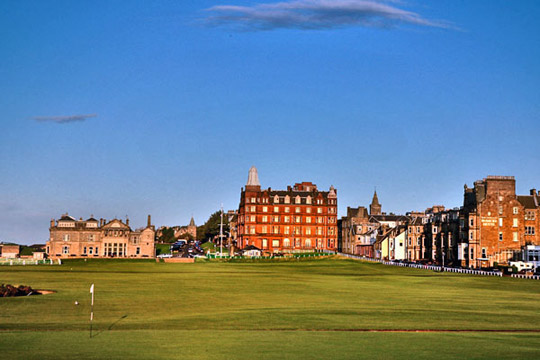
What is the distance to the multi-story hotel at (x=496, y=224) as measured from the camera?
132375 millimetres

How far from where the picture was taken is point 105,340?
115 ft

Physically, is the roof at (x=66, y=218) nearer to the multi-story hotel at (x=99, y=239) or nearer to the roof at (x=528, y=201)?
the multi-story hotel at (x=99, y=239)

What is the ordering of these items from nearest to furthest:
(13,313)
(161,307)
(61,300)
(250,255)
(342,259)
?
(13,313), (161,307), (61,300), (342,259), (250,255)

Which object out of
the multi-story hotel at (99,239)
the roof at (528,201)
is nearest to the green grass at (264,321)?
the roof at (528,201)

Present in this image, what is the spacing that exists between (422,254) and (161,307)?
4720 inches

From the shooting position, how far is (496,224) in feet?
437

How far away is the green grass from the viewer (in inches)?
1271

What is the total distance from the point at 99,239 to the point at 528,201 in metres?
101

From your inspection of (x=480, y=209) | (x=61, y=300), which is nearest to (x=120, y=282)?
(x=61, y=300)

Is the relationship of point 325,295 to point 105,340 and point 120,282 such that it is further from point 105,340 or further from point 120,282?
point 105,340

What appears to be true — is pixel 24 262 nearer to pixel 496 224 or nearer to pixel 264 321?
pixel 496 224

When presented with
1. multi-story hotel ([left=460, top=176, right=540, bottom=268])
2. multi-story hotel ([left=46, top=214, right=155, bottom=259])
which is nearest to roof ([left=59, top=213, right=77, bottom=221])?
multi-story hotel ([left=46, top=214, right=155, bottom=259])

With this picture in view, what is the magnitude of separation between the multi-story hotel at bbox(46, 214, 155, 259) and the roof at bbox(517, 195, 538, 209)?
293 ft

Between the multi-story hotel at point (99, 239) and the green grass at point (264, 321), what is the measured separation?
11367 centimetres
